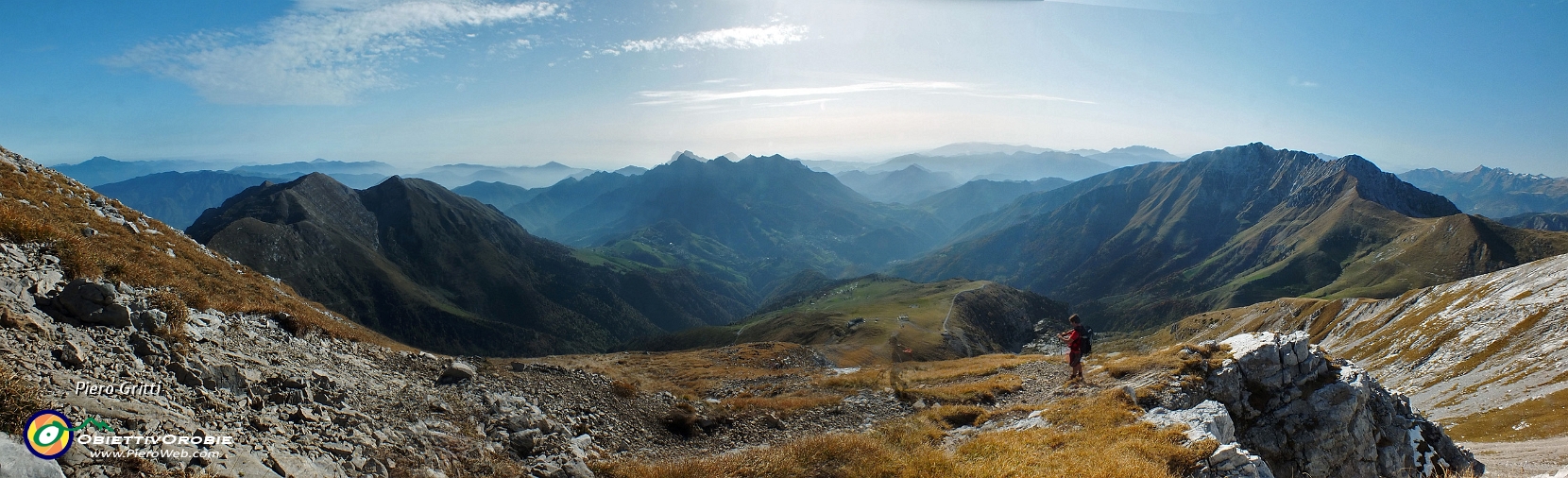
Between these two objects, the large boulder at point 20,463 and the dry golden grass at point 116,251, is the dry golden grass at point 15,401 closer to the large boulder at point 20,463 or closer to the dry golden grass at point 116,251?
the large boulder at point 20,463

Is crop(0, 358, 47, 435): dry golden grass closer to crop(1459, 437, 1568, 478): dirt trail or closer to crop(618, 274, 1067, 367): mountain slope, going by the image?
crop(1459, 437, 1568, 478): dirt trail

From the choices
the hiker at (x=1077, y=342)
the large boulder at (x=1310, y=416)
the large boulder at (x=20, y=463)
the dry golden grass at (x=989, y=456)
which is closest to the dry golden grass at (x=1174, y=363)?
the large boulder at (x=1310, y=416)

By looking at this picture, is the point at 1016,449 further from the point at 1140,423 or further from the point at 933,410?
the point at 933,410

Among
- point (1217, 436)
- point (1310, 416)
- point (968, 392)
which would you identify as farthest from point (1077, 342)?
point (1310, 416)

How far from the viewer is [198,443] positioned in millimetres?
9469

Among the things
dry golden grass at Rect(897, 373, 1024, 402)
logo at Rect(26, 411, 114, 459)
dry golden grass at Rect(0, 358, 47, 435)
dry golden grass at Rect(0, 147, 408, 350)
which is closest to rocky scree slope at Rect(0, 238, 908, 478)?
logo at Rect(26, 411, 114, 459)

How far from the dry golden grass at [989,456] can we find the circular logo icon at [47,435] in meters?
Answer: 8.94

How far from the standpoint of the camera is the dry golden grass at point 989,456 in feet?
43.2

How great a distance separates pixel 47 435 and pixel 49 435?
20 mm

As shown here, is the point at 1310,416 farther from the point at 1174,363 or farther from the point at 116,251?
the point at 116,251

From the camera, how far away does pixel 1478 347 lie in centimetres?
8281

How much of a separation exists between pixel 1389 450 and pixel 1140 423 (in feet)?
55.5

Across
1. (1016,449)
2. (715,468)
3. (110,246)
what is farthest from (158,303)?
(1016,449)

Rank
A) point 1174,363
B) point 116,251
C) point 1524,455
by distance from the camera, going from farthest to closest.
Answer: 1. point 1524,455
2. point 1174,363
3. point 116,251
